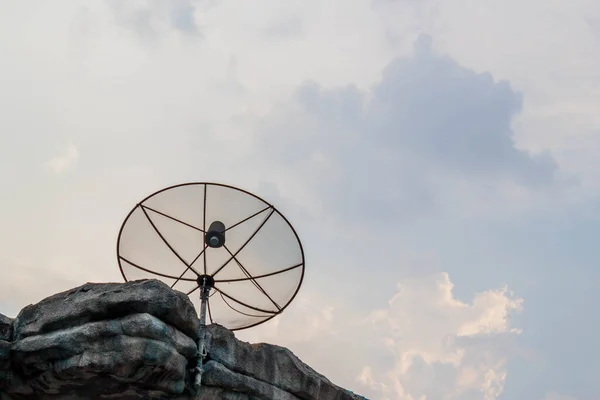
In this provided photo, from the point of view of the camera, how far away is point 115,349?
8430mm

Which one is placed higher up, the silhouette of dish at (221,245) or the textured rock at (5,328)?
the silhouette of dish at (221,245)

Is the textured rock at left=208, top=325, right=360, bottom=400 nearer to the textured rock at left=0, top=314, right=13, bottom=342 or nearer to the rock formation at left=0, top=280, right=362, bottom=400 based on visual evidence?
the rock formation at left=0, top=280, right=362, bottom=400

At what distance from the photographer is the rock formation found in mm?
8469

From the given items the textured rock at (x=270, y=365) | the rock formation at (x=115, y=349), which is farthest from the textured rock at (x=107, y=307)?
the textured rock at (x=270, y=365)

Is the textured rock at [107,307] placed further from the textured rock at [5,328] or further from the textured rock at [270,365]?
the textured rock at [270,365]

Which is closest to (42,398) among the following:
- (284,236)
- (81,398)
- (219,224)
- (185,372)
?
(81,398)

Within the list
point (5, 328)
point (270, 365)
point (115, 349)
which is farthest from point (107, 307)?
point (270, 365)

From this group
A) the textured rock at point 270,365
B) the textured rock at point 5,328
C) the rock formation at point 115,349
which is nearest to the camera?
the rock formation at point 115,349

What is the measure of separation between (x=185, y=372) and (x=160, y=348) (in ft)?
2.83

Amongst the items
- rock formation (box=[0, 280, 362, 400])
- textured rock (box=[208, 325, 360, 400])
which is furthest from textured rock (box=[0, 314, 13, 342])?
textured rock (box=[208, 325, 360, 400])

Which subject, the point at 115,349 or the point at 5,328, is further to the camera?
the point at 5,328

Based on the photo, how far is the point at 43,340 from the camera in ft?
29.3

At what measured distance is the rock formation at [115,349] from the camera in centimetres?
847

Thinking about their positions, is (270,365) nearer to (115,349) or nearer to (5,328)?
(115,349)
